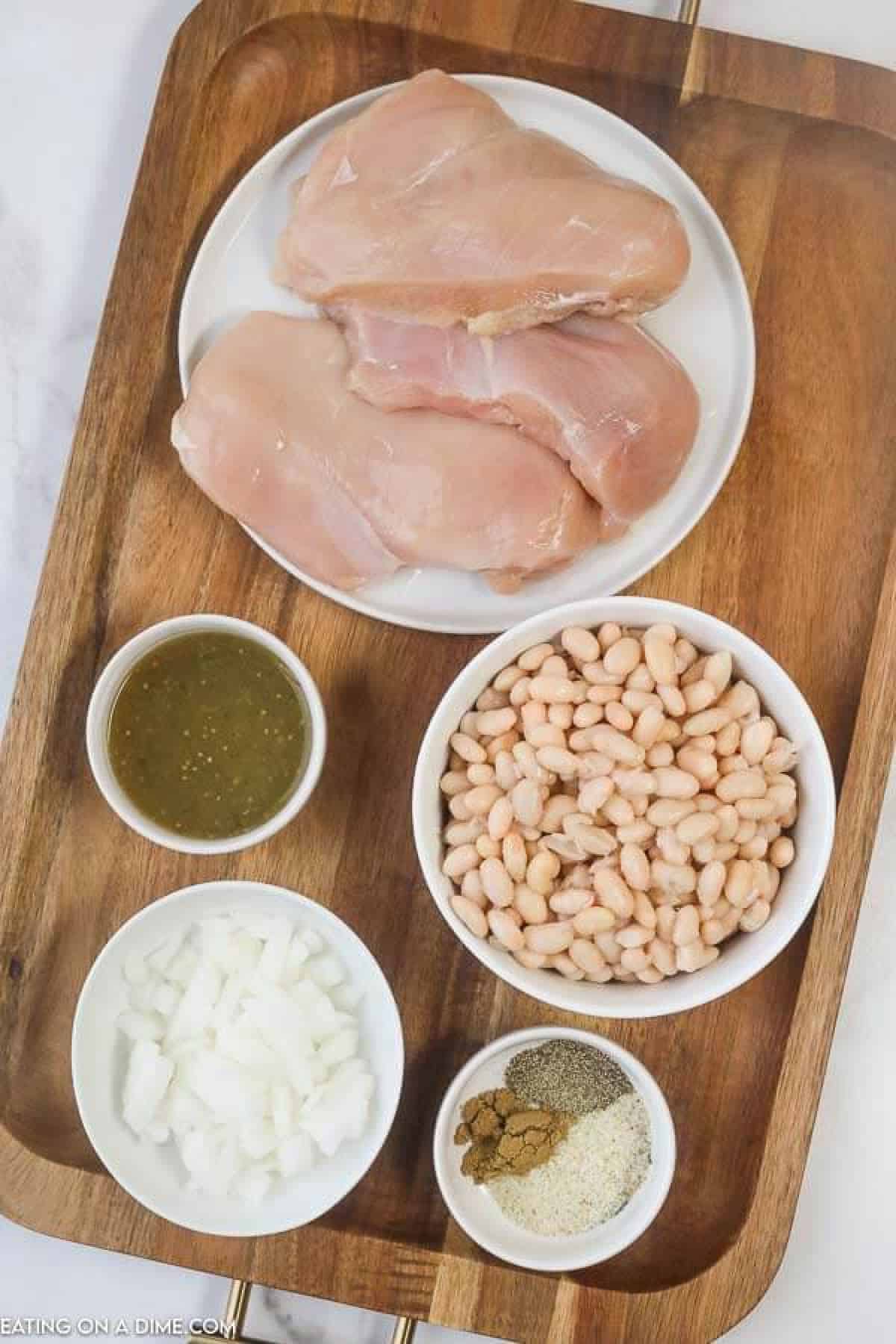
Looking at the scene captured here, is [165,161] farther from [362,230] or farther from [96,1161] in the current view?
[96,1161]

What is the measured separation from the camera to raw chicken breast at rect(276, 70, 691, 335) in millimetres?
1604

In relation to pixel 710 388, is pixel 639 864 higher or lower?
lower

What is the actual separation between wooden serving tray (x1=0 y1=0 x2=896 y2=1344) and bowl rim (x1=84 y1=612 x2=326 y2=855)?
9 centimetres

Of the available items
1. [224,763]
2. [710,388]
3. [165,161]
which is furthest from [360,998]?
[165,161]

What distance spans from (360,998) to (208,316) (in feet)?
2.81

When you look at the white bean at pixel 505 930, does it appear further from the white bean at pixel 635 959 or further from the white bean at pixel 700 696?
the white bean at pixel 700 696

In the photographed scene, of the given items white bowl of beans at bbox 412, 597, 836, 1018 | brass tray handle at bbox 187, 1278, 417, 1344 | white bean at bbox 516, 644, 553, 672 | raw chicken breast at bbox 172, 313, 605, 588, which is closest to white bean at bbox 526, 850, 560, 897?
white bowl of beans at bbox 412, 597, 836, 1018

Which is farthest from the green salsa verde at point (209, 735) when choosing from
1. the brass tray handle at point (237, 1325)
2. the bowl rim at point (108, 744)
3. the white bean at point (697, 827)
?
the brass tray handle at point (237, 1325)

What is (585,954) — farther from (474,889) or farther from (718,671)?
(718,671)

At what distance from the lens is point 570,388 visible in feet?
5.34

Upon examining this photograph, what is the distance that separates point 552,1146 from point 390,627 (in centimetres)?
66

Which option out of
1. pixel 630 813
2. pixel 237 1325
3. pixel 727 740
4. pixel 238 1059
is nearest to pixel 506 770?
pixel 630 813

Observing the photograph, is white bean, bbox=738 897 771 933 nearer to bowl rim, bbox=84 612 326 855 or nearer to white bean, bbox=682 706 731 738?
white bean, bbox=682 706 731 738

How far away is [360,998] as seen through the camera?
5.45ft
